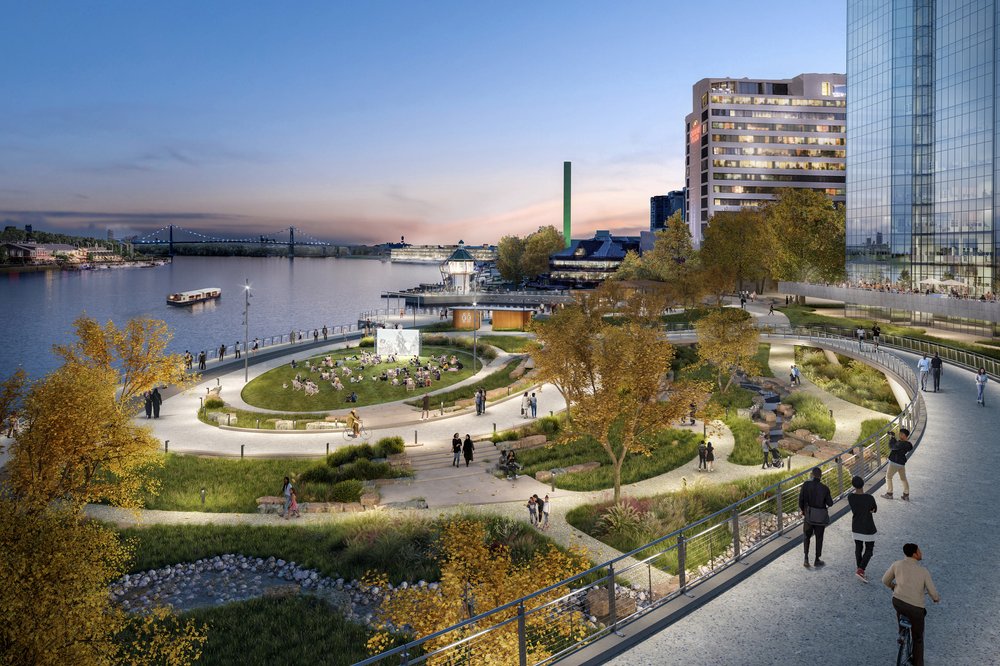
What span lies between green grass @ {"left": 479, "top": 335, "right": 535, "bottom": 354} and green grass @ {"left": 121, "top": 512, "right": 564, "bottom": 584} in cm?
3957

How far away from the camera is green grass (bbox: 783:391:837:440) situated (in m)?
33.2

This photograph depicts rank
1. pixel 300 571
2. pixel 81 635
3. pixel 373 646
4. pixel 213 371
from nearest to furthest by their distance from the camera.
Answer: pixel 81 635 → pixel 373 646 → pixel 300 571 → pixel 213 371

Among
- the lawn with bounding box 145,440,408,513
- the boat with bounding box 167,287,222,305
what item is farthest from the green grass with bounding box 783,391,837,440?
the boat with bounding box 167,287,222,305

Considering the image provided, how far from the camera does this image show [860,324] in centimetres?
6184

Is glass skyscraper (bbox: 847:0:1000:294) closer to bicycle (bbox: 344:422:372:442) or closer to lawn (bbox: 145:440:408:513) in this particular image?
bicycle (bbox: 344:422:372:442)

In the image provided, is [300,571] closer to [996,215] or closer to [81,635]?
[81,635]

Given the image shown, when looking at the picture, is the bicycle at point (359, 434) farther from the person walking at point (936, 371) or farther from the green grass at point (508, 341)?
the green grass at point (508, 341)

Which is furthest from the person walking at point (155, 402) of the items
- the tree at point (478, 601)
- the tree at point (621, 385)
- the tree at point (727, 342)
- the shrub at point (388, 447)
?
the tree at point (727, 342)

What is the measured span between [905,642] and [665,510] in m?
14.5

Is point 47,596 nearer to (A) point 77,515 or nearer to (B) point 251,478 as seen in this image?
(A) point 77,515

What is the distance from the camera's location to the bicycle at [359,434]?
3500 centimetres

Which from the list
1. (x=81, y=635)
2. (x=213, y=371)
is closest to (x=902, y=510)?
(x=81, y=635)

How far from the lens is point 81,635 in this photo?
429 inches

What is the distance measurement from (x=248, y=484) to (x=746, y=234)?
87.0 m
